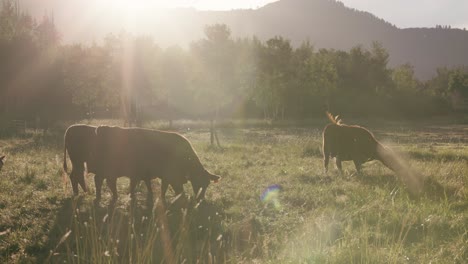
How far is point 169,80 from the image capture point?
44.6m

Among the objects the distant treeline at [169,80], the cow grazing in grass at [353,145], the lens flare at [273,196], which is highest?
the distant treeline at [169,80]

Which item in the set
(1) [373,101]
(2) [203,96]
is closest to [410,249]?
(2) [203,96]

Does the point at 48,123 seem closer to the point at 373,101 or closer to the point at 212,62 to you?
the point at 212,62

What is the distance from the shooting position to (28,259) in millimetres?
7051

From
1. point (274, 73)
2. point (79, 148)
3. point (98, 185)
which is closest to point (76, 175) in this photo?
point (79, 148)

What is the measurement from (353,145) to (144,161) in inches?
325

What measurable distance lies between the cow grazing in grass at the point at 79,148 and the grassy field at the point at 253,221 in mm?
373

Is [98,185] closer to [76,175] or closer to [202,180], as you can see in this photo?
[76,175]

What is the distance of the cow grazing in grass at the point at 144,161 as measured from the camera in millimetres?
11469

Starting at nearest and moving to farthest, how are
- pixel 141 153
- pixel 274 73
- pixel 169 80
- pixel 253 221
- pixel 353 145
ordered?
pixel 253 221 < pixel 141 153 < pixel 353 145 < pixel 169 80 < pixel 274 73

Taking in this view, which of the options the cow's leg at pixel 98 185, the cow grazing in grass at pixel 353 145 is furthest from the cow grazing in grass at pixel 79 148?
the cow grazing in grass at pixel 353 145

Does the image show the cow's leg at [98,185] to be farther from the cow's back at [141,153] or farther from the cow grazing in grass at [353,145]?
the cow grazing in grass at [353,145]

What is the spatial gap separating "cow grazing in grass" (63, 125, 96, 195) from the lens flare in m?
5.07

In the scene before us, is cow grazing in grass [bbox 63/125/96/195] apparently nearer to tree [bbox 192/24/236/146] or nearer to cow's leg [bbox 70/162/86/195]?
cow's leg [bbox 70/162/86/195]
